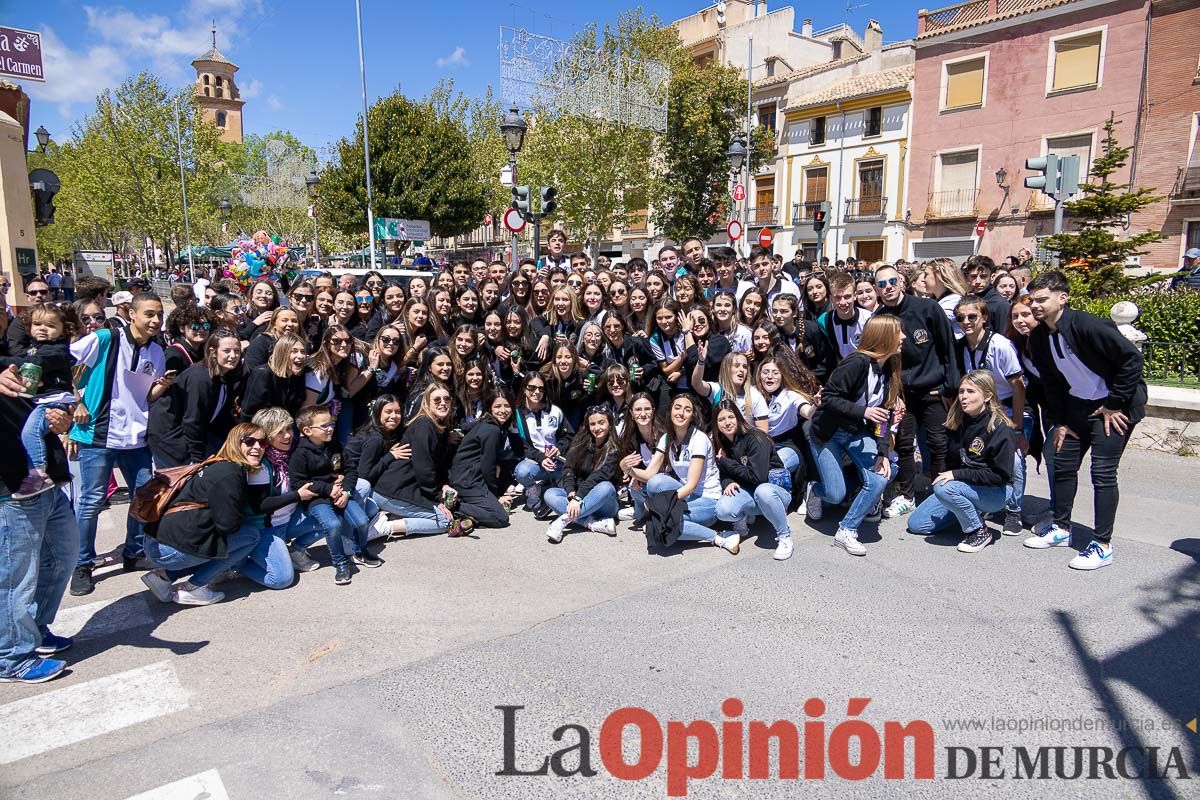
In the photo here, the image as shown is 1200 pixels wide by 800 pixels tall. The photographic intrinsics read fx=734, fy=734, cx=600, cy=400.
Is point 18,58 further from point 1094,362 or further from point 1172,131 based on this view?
point 1172,131

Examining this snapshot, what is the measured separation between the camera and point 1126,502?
570 centimetres

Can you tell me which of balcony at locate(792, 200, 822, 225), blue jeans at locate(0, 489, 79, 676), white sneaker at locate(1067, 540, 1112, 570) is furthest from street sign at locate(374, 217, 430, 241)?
white sneaker at locate(1067, 540, 1112, 570)

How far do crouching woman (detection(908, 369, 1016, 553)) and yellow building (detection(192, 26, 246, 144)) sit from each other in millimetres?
85023

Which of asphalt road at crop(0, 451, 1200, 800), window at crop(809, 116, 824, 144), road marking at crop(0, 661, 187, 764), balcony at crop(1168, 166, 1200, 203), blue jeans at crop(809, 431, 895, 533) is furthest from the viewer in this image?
window at crop(809, 116, 824, 144)

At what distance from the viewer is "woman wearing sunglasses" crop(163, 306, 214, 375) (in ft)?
16.7

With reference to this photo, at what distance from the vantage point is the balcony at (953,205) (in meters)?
27.2

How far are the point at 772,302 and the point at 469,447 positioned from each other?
271cm

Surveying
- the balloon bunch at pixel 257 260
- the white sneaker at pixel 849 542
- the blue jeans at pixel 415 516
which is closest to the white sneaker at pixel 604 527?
the blue jeans at pixel 415 516

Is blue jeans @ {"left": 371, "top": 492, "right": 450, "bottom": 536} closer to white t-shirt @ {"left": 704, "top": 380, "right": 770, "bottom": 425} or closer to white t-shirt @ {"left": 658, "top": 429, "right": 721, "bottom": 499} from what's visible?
white t-shirt @ {"left": 658, "top": 429, "right": 721, "bottom": 499}

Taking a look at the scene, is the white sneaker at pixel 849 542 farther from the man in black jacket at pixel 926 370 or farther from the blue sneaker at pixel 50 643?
the blue sneaker at pixel 50 643

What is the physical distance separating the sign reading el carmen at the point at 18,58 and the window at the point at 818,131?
29237mm

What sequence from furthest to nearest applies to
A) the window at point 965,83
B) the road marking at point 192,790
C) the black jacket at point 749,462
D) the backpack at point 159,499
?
the window at point 965,83
the black jacket at point 749,462
the backpack at point 159,499
the road marking at point 192,790

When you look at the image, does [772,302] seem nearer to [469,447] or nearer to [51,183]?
[469,447]

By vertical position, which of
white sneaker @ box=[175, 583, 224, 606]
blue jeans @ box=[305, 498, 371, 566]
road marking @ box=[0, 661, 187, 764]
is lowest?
road marking @ box=[0, 661, 187, 764]
